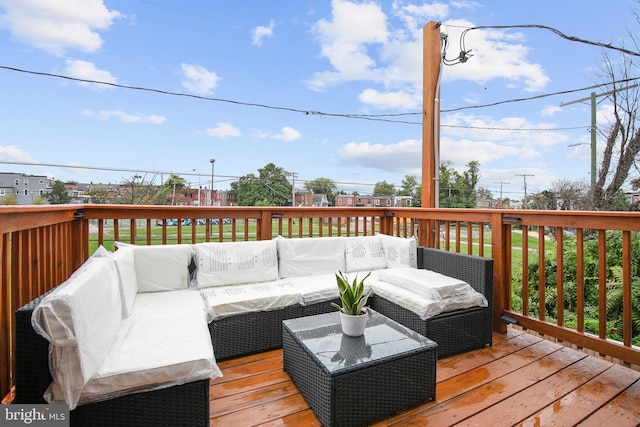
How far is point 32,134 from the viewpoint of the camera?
7.36 meters

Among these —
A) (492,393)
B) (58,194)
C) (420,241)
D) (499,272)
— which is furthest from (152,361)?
(58,194)

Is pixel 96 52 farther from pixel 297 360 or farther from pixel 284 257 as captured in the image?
pixel 297 360

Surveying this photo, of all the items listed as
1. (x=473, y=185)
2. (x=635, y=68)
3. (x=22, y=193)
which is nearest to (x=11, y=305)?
(x=22, y=193)

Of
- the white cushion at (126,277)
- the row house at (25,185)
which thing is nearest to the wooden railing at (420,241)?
the white cushion at (126,277)

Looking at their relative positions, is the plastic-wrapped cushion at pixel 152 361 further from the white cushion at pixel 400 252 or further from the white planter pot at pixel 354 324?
the white cushion at pixel 400 252

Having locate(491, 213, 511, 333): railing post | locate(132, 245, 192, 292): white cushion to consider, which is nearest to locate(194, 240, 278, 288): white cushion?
locate(132, 245, 192, 292): white cushion

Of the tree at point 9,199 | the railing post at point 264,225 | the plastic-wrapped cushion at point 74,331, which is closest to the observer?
the plastic-wrapped cushion at point 74,331

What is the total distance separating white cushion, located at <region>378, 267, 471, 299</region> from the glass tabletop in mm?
510

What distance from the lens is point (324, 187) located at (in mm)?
7562

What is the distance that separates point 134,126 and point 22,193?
6254 millimetres

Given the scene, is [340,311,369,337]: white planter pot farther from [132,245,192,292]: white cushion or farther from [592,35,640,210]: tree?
[592,35,640,210]: tree

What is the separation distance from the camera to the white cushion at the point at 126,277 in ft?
6.59

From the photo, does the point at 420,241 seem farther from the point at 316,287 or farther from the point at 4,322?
the point at 4,322

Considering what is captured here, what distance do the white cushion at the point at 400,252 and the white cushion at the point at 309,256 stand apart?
0.50 metres
